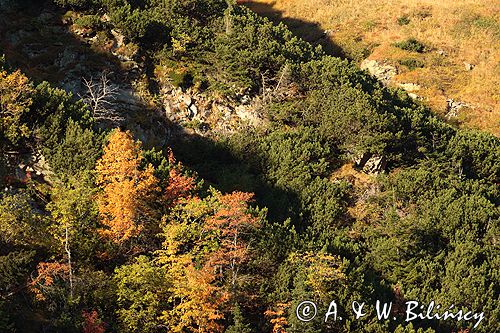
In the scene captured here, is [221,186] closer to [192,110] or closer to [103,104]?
[192,110]

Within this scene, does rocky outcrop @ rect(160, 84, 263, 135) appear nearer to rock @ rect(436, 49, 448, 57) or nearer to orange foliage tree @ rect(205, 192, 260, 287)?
orange foliage tree @ rect(205, 192, 260, 287)

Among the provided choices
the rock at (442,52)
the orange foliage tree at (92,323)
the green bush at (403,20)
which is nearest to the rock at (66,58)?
the orange foliage tree at (92,323)

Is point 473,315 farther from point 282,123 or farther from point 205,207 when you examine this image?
point 282,123

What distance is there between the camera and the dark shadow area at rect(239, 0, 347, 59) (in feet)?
226

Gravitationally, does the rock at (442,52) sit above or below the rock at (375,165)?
above

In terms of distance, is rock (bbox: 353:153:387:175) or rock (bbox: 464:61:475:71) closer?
rock (bbox: 353:153:387:175)

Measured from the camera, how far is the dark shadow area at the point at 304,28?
68.9 m

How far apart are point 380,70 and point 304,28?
15.9 m

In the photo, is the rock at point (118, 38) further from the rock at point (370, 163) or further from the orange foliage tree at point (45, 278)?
the orange foliage tree at point (45, 278)

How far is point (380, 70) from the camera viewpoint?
6338 centimetres

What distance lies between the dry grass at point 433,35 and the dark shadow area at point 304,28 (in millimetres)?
166

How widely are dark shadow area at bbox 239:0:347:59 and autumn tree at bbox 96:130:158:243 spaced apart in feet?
137

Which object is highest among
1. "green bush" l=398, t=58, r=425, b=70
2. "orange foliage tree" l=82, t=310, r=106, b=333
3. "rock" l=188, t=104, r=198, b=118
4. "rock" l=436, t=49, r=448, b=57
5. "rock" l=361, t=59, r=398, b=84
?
"rock" l=436, t=49, r=448, b=57

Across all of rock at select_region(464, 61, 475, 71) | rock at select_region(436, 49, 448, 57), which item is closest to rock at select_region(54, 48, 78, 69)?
rock at select_region(436, 49, 448, 57)
